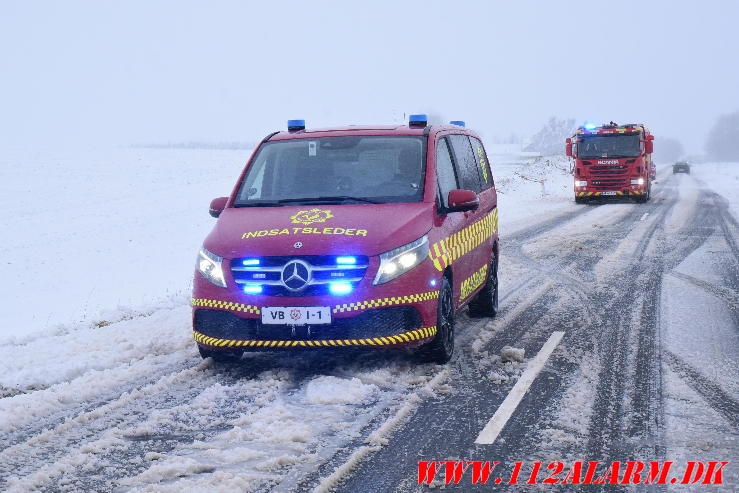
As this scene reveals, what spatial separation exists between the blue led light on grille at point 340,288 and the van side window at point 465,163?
2110 millimetres

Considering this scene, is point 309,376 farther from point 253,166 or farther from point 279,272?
point 253,166

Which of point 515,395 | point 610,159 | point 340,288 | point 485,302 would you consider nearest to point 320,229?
point 340,288

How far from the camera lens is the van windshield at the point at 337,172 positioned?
630cm

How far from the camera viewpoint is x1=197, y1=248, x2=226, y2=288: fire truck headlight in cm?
561

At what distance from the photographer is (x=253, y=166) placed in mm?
6777

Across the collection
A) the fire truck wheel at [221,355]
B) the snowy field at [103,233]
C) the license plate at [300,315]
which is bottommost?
the snowy field at [103,233]

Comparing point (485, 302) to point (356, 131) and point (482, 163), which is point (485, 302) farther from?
point (356, 131)

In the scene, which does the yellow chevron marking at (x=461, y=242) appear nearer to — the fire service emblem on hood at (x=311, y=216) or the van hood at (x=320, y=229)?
the van hood at (x=320, y=229)

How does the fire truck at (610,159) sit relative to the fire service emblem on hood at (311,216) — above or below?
below

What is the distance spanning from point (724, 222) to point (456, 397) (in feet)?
52.7

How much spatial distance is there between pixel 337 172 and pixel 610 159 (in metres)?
21.3

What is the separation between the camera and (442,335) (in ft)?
19.2

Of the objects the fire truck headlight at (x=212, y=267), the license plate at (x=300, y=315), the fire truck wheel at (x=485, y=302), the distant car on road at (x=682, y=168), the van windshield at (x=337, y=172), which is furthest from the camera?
the distant car on road at (x=682, y=168)

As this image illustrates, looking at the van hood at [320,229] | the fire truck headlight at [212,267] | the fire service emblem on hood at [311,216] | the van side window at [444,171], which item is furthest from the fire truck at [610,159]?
the fire truck headlight at [212,267]
